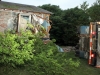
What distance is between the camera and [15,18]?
12.8m

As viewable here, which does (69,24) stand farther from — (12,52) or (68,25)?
(12,52)

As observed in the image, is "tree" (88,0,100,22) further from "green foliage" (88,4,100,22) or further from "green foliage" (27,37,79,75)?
"green foliage" (27,37,79,75)

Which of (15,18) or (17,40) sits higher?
(15,18)

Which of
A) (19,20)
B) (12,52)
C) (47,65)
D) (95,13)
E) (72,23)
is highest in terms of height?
(95,13)

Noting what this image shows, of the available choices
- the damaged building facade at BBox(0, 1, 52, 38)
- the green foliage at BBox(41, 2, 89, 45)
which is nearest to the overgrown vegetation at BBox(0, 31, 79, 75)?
the damaged building facade at BBox(0, 1, 52, 38)

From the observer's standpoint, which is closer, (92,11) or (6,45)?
(6,45)

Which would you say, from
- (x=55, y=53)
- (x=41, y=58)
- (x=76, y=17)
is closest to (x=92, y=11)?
(x=76, y=17)

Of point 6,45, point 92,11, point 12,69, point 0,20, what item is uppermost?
point 92,11

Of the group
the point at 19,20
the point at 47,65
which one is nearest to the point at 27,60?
the point at 47,65

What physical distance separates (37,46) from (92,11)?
15785mm

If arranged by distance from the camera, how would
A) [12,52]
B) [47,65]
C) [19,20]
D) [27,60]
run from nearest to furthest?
1. [47,65]
2. [12,52]
3. [27,60]
4. [19,20]

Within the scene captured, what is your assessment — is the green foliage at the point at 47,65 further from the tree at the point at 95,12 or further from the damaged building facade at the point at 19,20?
the tree at the point at 95,12

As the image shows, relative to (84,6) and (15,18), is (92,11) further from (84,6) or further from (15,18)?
(15,18)

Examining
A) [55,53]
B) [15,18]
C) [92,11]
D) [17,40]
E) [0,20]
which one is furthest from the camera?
[92,11]
